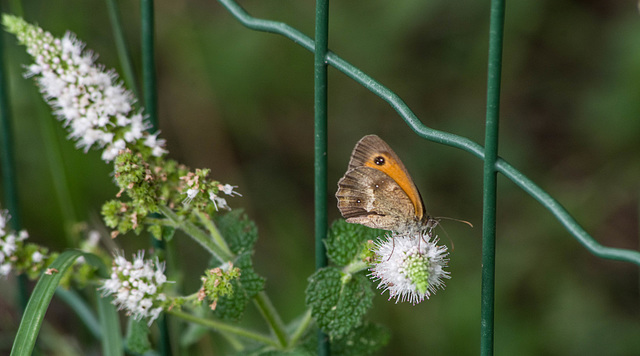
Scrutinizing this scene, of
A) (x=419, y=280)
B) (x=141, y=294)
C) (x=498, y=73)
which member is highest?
(x=498, y=73)

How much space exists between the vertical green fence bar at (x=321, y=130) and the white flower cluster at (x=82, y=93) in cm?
29

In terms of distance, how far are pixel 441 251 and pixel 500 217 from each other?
1892mm

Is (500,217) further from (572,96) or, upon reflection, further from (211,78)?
(211,78)

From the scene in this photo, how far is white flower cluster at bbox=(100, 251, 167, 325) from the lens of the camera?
1135 mm

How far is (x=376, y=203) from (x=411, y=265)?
20cm

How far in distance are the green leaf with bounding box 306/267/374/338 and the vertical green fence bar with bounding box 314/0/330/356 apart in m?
0.06

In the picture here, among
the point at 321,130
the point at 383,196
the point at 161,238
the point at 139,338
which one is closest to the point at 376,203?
the point at 383,196

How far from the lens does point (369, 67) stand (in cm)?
279

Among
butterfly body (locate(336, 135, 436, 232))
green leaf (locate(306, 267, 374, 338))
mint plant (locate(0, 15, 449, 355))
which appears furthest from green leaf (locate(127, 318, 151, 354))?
butterfly body (locate(336, 135, 436, 232))

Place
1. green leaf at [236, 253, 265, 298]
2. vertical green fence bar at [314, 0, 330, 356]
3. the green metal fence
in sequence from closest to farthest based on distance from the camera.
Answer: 1. the green metal fence
2. vertical green fence bar at [314, 0, 330, 356]
3. green leaf at [236, 253, 265, 298]

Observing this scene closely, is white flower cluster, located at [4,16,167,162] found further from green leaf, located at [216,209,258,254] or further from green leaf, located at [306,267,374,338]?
green leaf, located at [306,267,374,338]

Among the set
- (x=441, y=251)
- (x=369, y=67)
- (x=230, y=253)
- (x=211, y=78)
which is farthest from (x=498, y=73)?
(x=211, y=78)

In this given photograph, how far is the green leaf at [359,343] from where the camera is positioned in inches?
50.8

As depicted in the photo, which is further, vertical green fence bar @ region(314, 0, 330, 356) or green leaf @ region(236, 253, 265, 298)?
green leaf @ region(236, 253, 265, 298)
